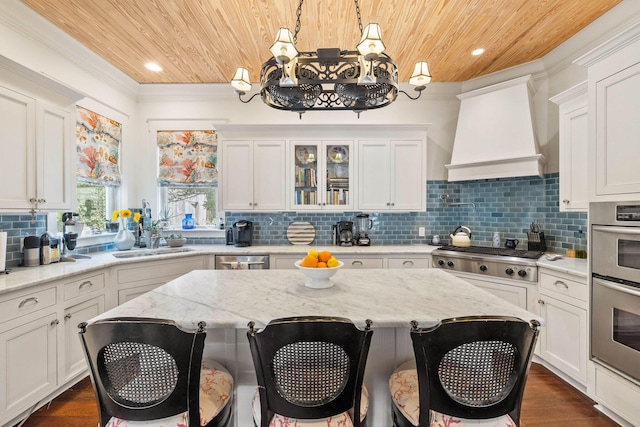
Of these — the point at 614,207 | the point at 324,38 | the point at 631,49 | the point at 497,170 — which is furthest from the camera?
the point at 497,170

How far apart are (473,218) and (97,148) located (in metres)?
4.56

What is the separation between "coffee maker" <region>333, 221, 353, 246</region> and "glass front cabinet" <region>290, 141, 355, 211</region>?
9.3 inches

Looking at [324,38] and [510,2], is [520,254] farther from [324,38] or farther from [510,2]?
[324,38]

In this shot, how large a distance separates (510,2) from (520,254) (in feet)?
7.06

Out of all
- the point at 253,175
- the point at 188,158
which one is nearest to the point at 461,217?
the point at 253,175

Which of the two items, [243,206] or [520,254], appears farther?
[243,206]

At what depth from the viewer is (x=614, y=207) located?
186cm

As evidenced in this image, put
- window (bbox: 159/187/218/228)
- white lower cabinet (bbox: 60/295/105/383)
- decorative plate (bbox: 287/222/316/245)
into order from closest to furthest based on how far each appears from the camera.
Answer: white lower cabinet (bbox: 60/295/105/383), decorative plate (bbox: 287/222/316/245), window (bbox: 159/187/218/228)

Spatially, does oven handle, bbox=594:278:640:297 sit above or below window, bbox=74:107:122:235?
below

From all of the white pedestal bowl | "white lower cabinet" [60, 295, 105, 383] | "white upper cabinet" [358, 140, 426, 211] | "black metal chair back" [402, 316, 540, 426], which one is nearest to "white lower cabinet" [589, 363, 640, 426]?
"black metal chair back" [402, 316, 540, 426]

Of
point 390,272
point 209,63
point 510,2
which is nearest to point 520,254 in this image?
point 390,272

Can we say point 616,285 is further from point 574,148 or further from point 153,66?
point 153,66

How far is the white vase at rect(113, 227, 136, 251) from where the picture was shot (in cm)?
325

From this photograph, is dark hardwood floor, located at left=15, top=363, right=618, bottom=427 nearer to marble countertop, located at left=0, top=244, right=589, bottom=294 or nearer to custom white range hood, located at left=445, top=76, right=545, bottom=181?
marble countertop, located at left=0, top=244, right=589, bottom=294
